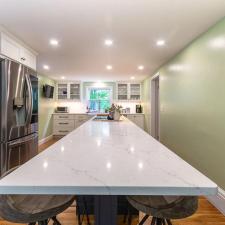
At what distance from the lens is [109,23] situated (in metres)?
2.30

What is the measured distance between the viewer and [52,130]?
7.24 metres

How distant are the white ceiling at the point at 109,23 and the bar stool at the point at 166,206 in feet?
5.79

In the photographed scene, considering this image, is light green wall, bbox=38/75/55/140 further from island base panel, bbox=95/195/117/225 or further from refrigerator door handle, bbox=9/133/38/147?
island base panel, bbox=95/195/117/225

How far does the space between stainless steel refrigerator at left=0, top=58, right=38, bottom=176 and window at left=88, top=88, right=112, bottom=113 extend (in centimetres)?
479

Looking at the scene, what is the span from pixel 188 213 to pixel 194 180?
0.34 metres

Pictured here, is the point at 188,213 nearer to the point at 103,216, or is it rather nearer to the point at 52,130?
the point at 103,216

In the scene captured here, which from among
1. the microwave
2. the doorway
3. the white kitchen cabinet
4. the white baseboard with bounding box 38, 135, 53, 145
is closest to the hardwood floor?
the doorway

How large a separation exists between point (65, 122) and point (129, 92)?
111 inches

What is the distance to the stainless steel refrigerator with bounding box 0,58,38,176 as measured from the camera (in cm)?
236

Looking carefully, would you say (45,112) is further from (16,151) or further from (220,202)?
(220,202)

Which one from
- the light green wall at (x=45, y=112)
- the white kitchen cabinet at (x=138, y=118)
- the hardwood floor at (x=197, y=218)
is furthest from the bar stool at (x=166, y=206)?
the white kitchen cabinet at (x=138, y=118)

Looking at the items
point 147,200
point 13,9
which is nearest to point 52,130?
point 13,9

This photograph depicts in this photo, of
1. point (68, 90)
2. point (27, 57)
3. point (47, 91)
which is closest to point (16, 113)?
point (27, 57)

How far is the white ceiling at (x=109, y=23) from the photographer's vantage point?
6.28 feet
